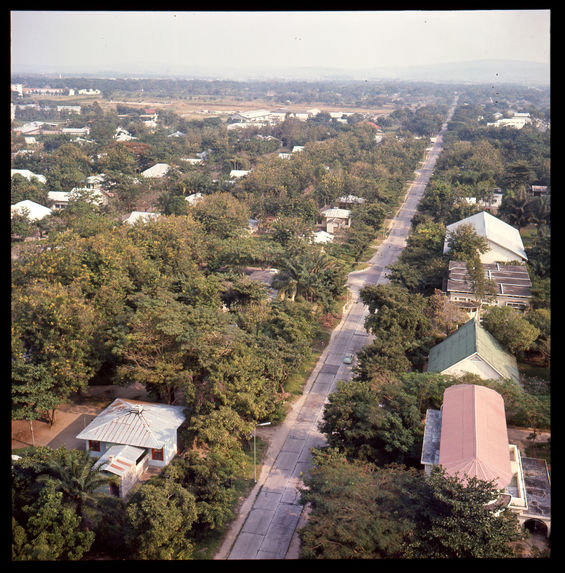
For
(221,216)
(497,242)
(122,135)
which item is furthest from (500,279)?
(122,135)

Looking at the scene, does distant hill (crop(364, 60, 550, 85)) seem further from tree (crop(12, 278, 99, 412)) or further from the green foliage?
tree (crop(12, 278, 99, 412))

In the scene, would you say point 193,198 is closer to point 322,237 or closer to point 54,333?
point 322,237

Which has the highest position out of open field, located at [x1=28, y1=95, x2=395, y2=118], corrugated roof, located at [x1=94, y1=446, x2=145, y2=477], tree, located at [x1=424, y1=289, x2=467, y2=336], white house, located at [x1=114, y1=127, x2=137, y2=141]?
open field, located at [x1=28, y1=95, x2=395, y2=118]

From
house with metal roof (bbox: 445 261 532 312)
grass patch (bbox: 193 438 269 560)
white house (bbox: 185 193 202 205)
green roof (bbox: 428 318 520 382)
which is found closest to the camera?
grass patch (bbox: 193 438 269 560)

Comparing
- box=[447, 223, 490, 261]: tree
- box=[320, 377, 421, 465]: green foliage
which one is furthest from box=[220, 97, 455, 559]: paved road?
box=[447, 223, 490, 261]: tree
